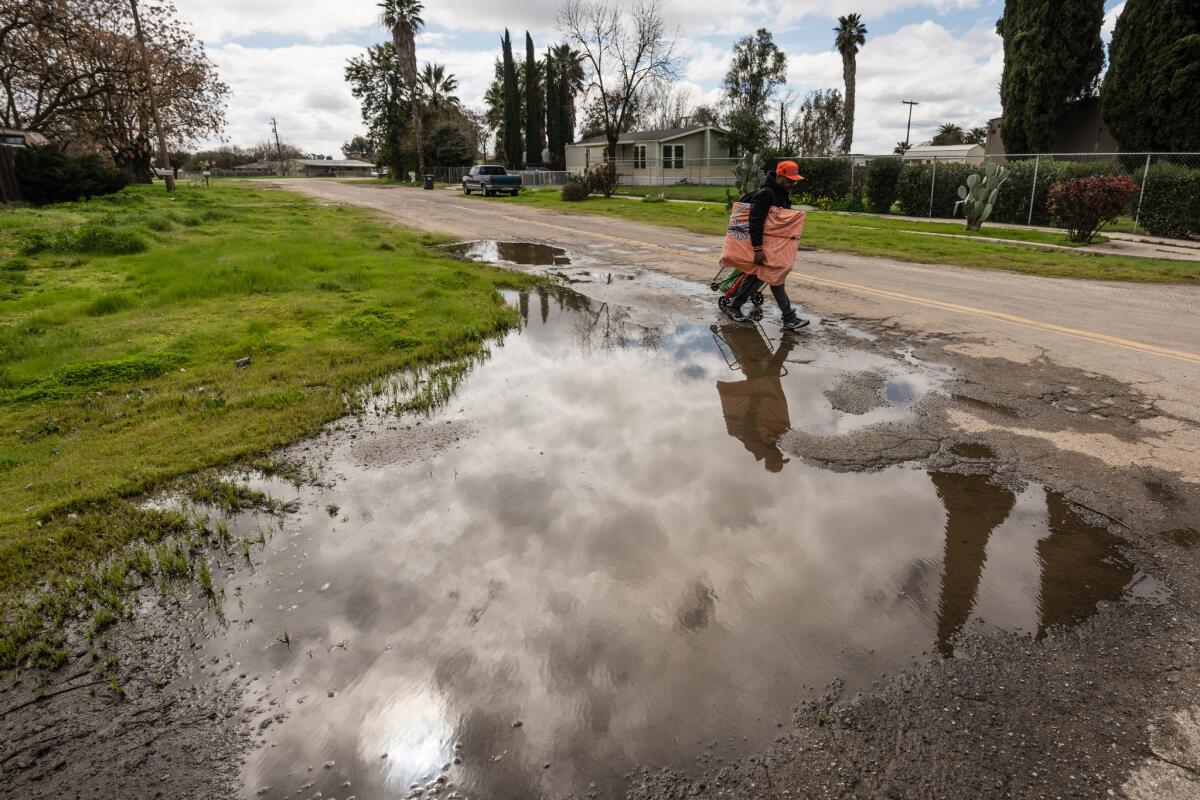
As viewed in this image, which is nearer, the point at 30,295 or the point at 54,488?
the point at 54,488

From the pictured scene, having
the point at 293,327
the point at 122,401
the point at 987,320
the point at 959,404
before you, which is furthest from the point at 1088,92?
the point at 122,401

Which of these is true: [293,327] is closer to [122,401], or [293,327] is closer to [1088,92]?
[122,401]

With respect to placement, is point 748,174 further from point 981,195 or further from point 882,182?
point 981,195

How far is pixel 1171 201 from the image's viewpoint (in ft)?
55.1

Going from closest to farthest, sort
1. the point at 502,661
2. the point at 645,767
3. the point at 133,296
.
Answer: the point at 645,767
the point at 502,661
the point at 133,296

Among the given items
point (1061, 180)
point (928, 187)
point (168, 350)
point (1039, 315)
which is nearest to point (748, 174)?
point (928, 187)

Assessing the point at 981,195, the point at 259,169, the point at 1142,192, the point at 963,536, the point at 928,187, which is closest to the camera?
the point at 963,536

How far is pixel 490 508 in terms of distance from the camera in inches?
157

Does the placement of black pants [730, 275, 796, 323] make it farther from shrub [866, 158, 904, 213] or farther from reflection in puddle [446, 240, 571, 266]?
shrub [866, 158, 904, 213]

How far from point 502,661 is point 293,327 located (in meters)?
6.49

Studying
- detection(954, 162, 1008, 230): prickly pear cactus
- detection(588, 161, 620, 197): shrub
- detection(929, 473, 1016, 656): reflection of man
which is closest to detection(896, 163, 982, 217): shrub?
detection(954, 162, 1008, 230): prickly pear cactus

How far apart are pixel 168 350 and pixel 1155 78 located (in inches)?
1131

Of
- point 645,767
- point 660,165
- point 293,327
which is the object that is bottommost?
point 645,767

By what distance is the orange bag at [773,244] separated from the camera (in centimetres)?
766
